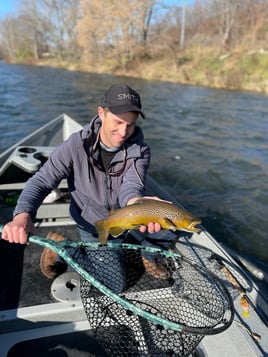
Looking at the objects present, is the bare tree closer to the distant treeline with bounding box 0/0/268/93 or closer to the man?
the distant treeline with bounding box 0/0/268/93

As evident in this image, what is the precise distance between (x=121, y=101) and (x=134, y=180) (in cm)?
72

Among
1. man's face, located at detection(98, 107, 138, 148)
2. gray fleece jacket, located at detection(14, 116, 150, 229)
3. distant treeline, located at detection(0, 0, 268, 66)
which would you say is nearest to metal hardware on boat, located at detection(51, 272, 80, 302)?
gray fleece jacket, located at detection(14, 116, 150, 229)

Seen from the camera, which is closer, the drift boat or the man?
→ the drift boat

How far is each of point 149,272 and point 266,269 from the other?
95.1 inches

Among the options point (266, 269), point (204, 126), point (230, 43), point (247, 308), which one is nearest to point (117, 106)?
point (247, 308)

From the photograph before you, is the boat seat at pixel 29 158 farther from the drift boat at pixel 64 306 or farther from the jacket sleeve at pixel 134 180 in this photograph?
the jacket sleeve at pixel 134 180

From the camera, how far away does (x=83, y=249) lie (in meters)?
2.78

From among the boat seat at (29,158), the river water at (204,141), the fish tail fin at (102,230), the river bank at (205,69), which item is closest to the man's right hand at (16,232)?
the fish tail fin at (102,230)

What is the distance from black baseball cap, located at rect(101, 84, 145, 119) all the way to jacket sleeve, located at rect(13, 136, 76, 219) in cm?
56

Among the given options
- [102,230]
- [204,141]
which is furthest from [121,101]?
[204,141]

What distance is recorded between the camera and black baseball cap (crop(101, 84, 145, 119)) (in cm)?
257

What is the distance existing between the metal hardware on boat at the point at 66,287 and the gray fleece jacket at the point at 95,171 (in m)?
0.70

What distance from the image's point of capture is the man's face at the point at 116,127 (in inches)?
104

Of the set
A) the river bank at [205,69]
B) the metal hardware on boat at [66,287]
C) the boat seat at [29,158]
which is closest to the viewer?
the metal hardware on boat at [66,287]
